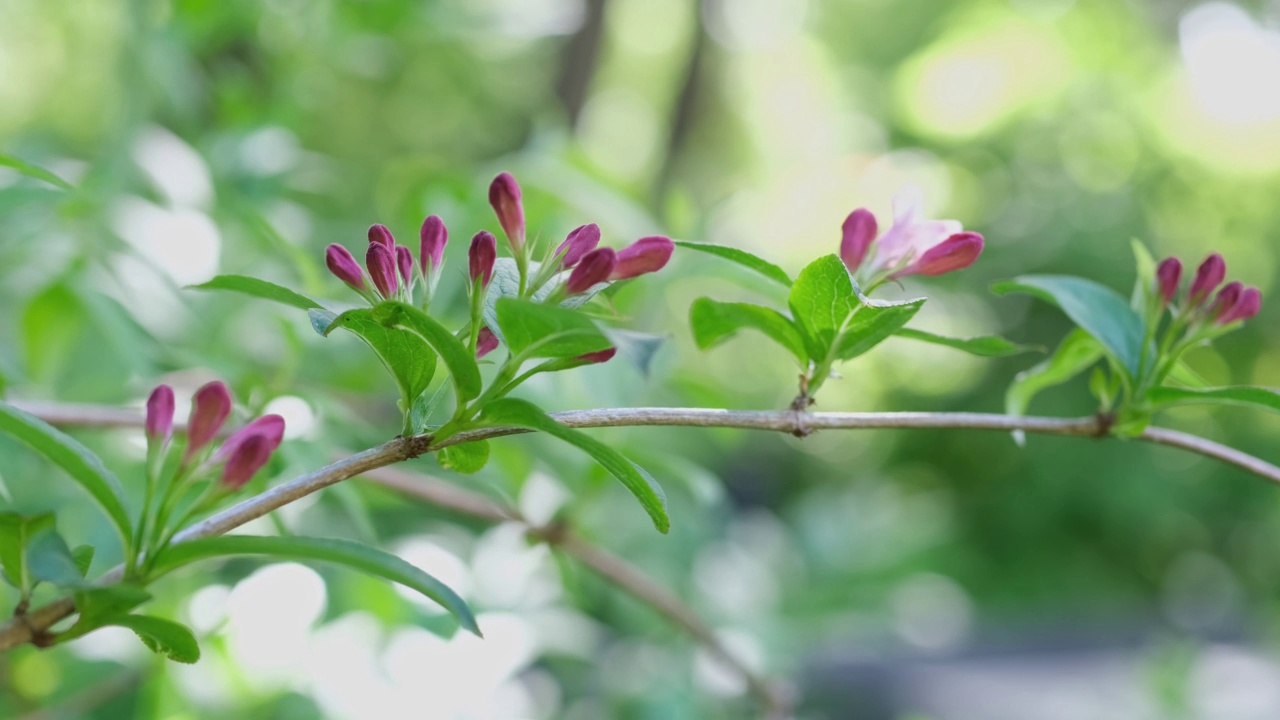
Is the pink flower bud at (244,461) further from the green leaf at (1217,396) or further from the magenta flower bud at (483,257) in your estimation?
the green leaf at (1217,396)

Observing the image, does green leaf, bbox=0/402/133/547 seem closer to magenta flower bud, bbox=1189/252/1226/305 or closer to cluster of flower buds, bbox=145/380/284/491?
cluster of flower buds, bbox=145/380/284/491

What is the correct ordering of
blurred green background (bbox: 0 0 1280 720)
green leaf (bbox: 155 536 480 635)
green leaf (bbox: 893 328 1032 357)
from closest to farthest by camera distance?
green leaf (bbox: 155 536 480 635)
green leaf (bbox: 893 328 1032 357)
blurred green background (bbox: 0 0 1280 720)

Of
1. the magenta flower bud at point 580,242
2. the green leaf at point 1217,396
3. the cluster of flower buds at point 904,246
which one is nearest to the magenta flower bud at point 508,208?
the magenta flower bud at point 580,242

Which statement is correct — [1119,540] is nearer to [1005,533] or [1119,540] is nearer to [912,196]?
[1005,533]

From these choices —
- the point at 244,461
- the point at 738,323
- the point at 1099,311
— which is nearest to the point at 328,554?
the point at 244,461

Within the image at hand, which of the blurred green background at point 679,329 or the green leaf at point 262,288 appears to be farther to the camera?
the blurred green background at point 679,329

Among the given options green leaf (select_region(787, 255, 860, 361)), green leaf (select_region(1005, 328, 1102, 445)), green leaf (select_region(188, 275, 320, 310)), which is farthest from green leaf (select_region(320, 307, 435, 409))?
green leaf (select_region(1005, 328, 1102, 445))

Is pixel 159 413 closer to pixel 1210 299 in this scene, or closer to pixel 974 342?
pixel 974 342
